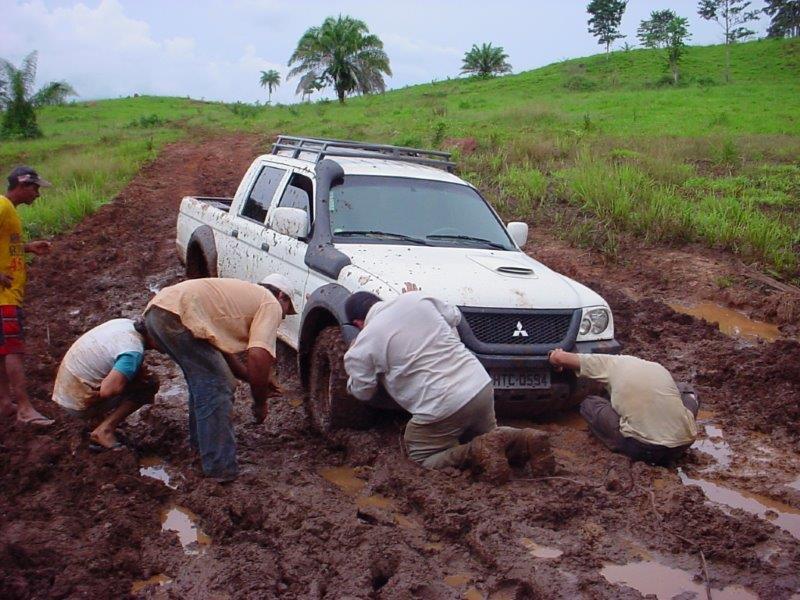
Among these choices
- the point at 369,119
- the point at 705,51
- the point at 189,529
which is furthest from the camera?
the point at 705,51

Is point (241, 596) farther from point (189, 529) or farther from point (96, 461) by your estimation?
point (96, 461)

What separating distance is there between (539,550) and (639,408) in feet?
4.84

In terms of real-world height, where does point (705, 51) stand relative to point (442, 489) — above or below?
above

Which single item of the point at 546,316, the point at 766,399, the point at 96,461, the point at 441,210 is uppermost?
the point at 441,210

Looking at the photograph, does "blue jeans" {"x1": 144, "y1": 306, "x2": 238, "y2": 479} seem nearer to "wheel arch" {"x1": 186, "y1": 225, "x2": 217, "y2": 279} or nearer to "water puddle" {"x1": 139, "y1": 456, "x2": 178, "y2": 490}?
"water puddle" {"x1": 139, "y1": 456, "x2": 178, "y2": 490}

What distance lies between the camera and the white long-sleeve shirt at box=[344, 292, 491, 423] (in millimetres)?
4867

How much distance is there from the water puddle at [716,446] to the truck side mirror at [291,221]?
10.8ft

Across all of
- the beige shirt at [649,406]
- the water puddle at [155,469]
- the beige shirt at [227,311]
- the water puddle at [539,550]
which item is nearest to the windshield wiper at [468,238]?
the beige shirt at [649,406]

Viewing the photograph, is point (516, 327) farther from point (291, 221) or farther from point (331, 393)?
point (291, 221)

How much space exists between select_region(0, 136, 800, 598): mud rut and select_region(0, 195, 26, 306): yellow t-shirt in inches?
36.4

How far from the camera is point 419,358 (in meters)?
4.88

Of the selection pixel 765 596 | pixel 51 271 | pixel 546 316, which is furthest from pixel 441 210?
pixel 51 271

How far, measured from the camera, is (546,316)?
570cm

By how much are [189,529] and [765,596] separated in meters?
2.91
